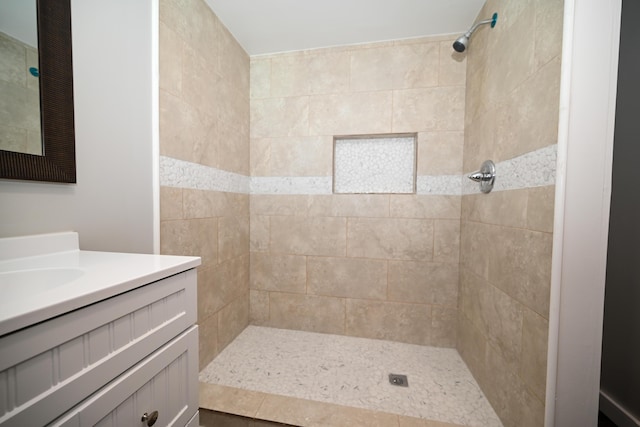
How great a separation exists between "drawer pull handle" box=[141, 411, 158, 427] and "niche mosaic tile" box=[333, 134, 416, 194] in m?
1.64

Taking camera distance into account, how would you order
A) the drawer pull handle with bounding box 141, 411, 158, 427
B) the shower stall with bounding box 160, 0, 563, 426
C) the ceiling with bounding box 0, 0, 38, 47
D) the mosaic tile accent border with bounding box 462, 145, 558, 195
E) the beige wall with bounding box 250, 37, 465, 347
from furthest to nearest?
the beige wall with bounding box 250, 37, 465, 347 → the shower stall with bounding box 160, 0, 563, 426 → the mosaic tile accent border with bounding box 462, 145, 558, 195 → the ceiling with bounding box 0, 0, 38, 47 → the drawer pull handle with bounding box 141, 411, 158, 427

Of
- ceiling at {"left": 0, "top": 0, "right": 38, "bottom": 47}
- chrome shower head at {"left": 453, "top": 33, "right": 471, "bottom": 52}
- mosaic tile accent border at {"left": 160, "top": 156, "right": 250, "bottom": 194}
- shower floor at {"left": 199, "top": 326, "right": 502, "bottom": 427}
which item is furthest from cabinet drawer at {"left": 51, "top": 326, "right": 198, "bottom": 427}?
chrome shower head at {"left": 453, "top": 33, "right": 471, "bottom": 52}

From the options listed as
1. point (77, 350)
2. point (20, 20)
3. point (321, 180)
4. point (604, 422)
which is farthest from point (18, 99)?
point (604, 422)

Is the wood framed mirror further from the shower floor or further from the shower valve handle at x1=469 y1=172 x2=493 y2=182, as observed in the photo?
the shower valve handle at x1=469 y1=172 x2=493 y2=182

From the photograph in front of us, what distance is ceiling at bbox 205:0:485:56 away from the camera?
1492mm

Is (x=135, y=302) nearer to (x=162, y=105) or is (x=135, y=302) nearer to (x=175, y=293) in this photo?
(x=175, y=293)

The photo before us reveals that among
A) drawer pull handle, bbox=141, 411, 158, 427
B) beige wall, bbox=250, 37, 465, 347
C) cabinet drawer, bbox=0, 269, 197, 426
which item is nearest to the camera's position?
cabinet drawer, bbox=0, 269, 197, 426

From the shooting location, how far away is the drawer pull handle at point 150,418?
63 centimetres

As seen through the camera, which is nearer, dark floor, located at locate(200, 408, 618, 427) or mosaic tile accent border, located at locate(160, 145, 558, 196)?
mosaic tile accent border, located at locate(160, 145, 558, 196)

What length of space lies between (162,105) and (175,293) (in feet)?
3.33

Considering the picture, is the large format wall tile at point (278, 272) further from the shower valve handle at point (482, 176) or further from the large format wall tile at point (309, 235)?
the shower valve handle at point (482, 176)

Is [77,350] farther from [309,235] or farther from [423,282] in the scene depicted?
[423,282]

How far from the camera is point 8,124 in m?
0.74

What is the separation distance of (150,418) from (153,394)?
0.05 m
